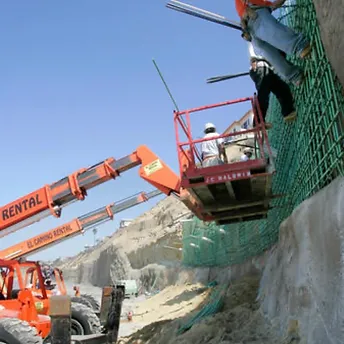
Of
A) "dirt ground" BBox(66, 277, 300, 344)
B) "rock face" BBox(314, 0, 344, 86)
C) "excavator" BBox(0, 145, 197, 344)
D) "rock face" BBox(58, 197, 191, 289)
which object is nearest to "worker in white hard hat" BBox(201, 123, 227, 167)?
"excavator" BBox(0, 145, 197, 344)

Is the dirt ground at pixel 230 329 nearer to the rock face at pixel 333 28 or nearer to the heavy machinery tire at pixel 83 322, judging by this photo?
the heavy machinery tire at pixel 83 322

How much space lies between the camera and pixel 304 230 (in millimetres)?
5117

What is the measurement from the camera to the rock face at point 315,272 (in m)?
3.84

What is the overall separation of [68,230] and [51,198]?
6121mm

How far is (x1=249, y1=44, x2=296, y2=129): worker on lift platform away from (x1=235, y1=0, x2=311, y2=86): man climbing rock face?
0.75 metres

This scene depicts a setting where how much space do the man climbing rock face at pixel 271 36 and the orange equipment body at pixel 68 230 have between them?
1011 centimetres

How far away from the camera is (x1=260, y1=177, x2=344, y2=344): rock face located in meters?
3.84

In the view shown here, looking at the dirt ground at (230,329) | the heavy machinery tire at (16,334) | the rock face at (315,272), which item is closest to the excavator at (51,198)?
the heavy machinery tire at (16,334)

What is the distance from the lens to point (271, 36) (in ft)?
17.6

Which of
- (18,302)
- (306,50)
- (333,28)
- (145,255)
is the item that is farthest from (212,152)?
(145,255)

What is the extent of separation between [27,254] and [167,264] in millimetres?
22779

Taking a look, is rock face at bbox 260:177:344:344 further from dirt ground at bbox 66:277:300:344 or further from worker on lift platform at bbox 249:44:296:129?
worker on lift platform at bbox 249:44:296:129

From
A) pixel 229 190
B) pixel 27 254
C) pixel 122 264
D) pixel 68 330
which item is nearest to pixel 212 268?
pixel 27 254

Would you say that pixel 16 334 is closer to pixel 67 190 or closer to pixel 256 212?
pixel 67 190
